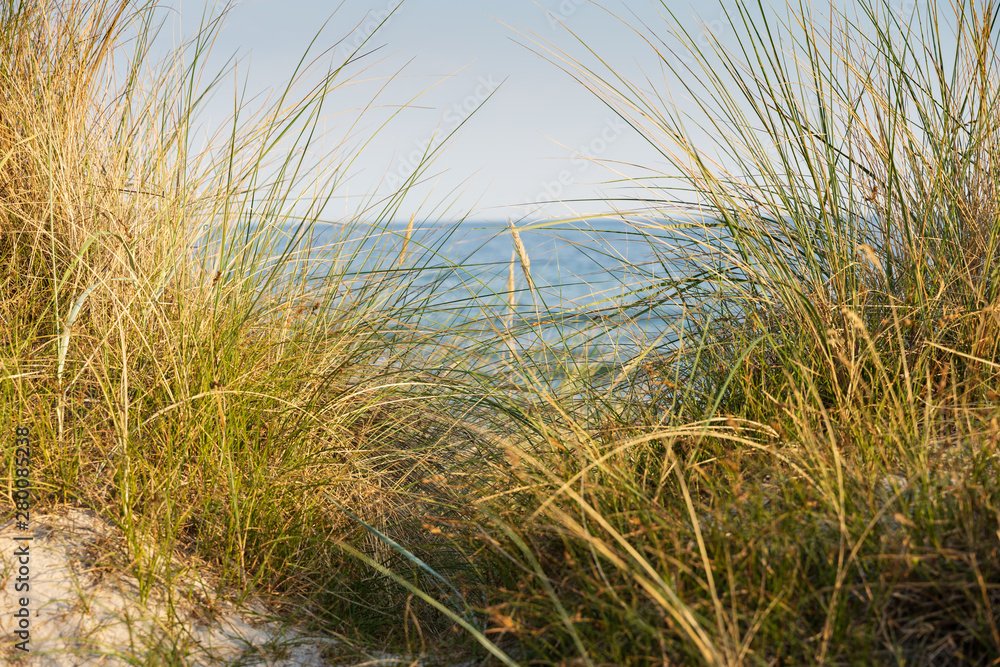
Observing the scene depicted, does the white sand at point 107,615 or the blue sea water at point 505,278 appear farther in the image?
the blue sea water at point 505,278

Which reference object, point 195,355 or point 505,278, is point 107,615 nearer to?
point 195,355

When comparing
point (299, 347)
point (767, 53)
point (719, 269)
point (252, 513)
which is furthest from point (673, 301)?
point (252, 513)

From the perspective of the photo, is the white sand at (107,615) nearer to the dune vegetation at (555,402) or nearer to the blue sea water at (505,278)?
the dune vegetation at (555,402)

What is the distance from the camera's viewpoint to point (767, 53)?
182 cm

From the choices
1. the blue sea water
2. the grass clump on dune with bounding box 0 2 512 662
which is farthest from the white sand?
the blue sea water

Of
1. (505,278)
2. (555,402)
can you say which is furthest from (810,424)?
(505,278)

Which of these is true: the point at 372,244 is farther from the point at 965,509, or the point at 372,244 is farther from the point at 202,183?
the point at 965,509

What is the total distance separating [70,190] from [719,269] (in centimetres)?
180

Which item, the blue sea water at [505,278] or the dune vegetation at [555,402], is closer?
the dune vegetation at [555,402]

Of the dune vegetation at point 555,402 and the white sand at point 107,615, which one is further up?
the dune vegetation at point 555,402

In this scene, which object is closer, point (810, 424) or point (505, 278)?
point (810, 424)

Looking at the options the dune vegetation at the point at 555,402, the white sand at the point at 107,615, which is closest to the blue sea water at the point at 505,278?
the dune vegetation at the point at 555,402

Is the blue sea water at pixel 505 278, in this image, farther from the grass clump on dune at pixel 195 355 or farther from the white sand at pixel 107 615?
the white sand at pixel 107 615

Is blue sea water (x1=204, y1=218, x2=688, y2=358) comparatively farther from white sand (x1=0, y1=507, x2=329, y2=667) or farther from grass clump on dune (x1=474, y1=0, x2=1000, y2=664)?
white sand (x1=0, y1=507, x2=329, y2=667)
